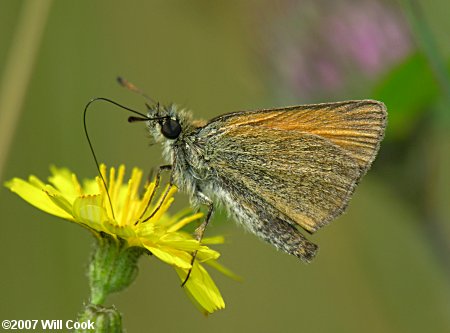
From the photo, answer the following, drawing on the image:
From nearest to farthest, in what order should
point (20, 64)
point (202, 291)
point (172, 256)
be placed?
point (172, 256) → point (202, 291) → point (20, 64)

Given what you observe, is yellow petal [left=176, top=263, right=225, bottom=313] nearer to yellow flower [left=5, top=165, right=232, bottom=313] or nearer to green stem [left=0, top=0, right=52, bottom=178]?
yellow flower [left=5, top=165, right=232, bottom=313]

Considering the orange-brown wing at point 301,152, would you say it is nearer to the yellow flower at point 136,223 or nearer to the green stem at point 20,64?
the yellow flower at point 136,223

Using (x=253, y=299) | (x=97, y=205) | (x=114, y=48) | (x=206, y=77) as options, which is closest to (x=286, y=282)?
(x=253, y=299)

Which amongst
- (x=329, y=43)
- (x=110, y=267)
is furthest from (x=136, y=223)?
(x=329, y=43)

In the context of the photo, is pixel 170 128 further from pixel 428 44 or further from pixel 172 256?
pixel 428 44

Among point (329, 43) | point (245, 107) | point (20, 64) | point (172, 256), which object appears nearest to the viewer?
point (172, 256)

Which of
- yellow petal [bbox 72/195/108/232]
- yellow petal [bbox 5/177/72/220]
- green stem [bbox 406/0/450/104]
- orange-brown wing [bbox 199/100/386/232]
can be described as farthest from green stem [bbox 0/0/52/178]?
green stem [bbox 406/0/450/104]
